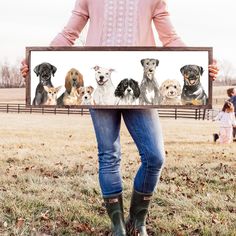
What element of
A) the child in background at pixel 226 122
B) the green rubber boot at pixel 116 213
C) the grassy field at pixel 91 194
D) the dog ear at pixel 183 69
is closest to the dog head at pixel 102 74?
the dog ear at pixel 183 69

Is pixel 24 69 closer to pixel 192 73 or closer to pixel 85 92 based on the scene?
pixel 85 92

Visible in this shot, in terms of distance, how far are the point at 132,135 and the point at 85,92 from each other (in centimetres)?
43

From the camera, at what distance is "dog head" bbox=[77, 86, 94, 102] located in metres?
3.79

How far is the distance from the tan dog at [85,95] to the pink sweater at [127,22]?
0.30 meters

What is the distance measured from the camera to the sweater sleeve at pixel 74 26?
387cm

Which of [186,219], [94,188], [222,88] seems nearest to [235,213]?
[186,219]

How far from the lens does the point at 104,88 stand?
12.4 ft

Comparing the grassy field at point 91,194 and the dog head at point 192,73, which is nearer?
the dog head at point 192,73

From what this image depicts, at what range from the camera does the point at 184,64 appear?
12.3 feet

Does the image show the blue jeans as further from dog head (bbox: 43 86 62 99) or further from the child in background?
the child in background

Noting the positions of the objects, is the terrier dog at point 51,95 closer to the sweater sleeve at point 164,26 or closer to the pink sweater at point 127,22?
the pink sweater at point 127,22

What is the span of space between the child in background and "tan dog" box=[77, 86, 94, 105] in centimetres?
959

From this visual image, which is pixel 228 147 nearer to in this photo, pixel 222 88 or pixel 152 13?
pixel 152 13

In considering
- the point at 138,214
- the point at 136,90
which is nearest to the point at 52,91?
the point at 136,90
